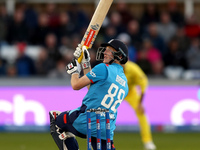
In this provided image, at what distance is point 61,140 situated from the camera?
7.21 meters

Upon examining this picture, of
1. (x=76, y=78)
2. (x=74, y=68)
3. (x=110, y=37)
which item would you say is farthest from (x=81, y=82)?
(x=110, y=37)

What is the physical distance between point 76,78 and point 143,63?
8.65 meters

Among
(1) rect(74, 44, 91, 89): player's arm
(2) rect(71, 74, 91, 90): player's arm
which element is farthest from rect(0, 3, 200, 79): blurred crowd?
(2) rect(71, 74, 91, 90): player's arm

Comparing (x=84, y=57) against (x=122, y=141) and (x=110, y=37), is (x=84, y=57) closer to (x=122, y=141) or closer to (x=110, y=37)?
(x=122, y=141)

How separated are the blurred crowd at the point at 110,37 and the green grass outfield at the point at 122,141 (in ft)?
6.73

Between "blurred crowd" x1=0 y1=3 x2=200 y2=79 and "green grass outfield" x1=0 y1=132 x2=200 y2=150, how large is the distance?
205cm

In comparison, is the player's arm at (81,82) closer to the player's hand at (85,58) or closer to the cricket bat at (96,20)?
the player's hand at (85,58)

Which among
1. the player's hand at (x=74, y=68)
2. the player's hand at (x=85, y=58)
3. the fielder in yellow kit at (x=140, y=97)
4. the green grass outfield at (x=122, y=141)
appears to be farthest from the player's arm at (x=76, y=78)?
the fielder in yellow kit at (x=140, y=97)

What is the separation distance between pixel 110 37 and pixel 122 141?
4.27 metres

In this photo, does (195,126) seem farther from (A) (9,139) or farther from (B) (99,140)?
(B) (99,140)

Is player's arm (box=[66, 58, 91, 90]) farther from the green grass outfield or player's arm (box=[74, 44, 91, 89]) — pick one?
→ the green grass outfield

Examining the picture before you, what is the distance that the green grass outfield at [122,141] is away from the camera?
11359 mm

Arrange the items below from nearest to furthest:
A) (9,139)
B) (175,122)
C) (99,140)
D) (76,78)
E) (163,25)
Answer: (99,140)
(76,78)
(9,139)
(175,122)
(163,25)

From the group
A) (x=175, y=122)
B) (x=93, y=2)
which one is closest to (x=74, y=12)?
(x=93, y=2)
